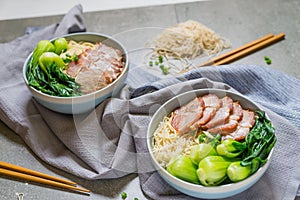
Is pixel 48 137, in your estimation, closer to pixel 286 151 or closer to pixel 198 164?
pixel 198 164

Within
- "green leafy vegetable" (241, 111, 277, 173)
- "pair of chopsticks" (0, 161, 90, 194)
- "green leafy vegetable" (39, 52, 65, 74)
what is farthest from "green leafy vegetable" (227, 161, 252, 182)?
"green leafy vegetable" (39, 52, 65, 74)

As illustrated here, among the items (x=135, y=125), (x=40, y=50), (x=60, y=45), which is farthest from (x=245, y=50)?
(x=40, y=50)

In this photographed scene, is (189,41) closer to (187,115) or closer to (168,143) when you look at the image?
(187,115)

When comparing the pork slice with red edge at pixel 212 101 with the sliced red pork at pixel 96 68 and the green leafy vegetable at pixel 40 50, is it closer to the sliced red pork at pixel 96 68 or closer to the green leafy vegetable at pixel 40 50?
the sliced red pork at pixel 96 68

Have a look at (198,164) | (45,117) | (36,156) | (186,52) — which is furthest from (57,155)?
(186,52)

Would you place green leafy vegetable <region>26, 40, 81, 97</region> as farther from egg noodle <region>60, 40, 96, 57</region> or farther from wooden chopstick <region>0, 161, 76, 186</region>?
wooden chopstick <region>0, 161, 76, 186</region>

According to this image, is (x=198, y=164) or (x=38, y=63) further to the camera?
(x=38, y=63)

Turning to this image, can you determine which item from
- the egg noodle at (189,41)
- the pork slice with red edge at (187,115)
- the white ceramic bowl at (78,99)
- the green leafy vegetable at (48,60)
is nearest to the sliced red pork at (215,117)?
the pork slice with red edge at (187,115)
